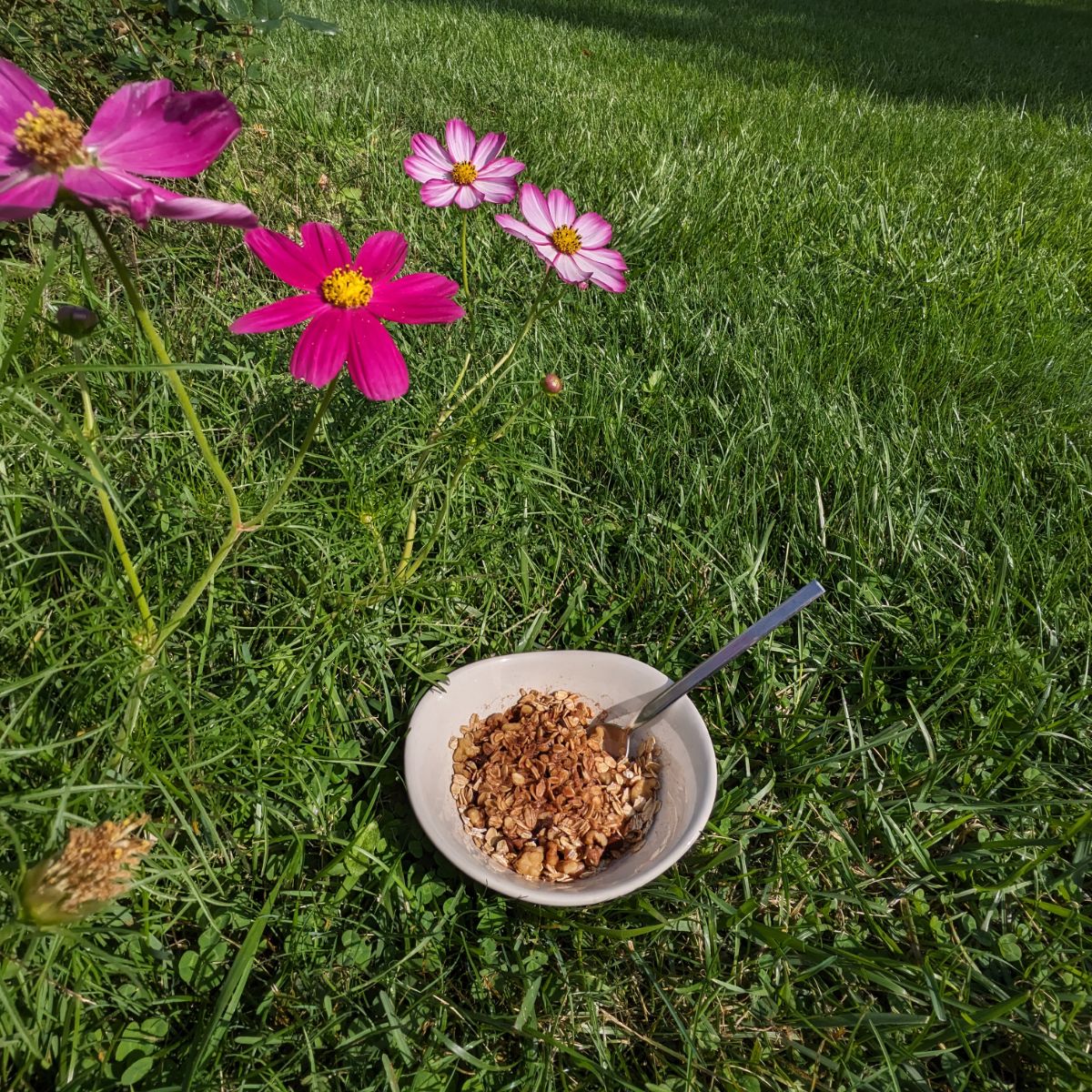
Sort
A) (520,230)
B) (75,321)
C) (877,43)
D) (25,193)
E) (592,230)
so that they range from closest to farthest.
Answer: (25,193), (75,321), (520,230), (592,230), (877,43)

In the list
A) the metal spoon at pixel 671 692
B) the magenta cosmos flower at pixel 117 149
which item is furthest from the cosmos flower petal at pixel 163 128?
Result: the metal spoon at pixel 671 692

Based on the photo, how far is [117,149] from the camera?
2.12ft

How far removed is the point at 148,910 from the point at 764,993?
2.38ft

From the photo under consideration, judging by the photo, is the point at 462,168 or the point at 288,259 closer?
the point at 288,259

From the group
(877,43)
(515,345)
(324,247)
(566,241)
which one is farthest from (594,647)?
(877,43)

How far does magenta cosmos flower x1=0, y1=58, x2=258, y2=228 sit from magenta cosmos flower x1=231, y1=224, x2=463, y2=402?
109 millimetres

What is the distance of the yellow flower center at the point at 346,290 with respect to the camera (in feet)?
2.67

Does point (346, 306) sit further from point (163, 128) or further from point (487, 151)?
point (487, 151)

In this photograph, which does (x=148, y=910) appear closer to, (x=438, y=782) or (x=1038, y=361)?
(x=438, y=782)

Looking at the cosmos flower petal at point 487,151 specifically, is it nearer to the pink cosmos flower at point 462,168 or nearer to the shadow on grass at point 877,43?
the pink cosmos flower at point 462,168

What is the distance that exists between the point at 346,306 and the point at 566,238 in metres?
0.45

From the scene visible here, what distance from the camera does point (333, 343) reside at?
77cm

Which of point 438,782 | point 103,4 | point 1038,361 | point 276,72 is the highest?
point 103,4

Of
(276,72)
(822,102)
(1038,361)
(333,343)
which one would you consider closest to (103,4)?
(276,72)
